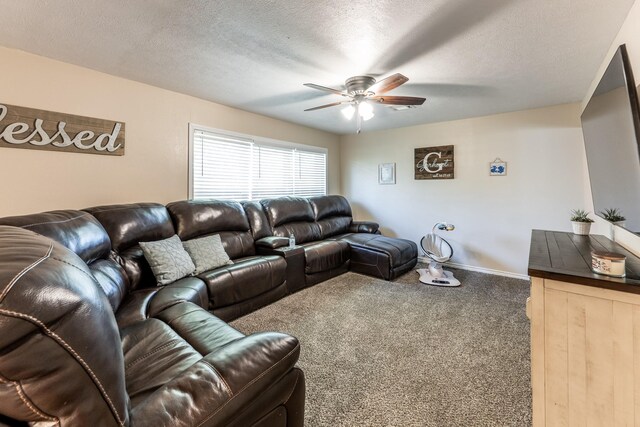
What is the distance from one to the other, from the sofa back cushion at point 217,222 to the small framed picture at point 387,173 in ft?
9.01

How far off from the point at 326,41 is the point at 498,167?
325 centimetres

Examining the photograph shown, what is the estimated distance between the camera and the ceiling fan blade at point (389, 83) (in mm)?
2094

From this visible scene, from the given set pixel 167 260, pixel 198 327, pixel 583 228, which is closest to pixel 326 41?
pixel 198 327

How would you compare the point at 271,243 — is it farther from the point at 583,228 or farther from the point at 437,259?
the point at 583,228

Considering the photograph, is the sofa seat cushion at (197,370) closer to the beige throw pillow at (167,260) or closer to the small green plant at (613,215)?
the beige throw pillow at (167,260)

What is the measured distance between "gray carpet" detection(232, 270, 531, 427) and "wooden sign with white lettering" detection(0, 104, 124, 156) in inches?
85.9

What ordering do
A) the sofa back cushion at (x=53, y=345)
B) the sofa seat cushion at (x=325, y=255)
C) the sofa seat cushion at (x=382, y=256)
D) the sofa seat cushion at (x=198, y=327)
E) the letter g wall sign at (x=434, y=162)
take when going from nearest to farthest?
1. the sofa back cushion at (x=53, y=345)
2. the sofa seat cushion at (x=198, y=327)
3. the sofa seat cushion at (x=325, y=255)
4. the sofa seat cushion at (x=382, y=256)
5. the letter g wall sign at (x=434, y=162)

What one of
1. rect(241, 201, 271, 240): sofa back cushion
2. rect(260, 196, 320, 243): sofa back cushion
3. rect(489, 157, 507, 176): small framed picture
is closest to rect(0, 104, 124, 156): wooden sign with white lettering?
rect(241, 201, 271, 240): sofa back cushion

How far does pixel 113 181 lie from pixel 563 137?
5.32 metres

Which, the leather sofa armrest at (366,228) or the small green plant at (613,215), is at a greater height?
the small green plant at (613,215)

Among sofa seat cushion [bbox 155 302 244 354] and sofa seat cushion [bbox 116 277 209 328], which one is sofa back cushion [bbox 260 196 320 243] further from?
sofa seat cushion [bbox 155 302 244 354]

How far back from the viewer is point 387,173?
5016 mm

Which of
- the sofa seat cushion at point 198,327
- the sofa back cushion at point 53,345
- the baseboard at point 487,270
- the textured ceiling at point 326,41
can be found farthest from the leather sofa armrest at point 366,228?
the sofa back cushion at point 53,345

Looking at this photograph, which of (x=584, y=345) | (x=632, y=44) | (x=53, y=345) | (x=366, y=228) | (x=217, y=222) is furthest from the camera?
(x=366, y=228)
